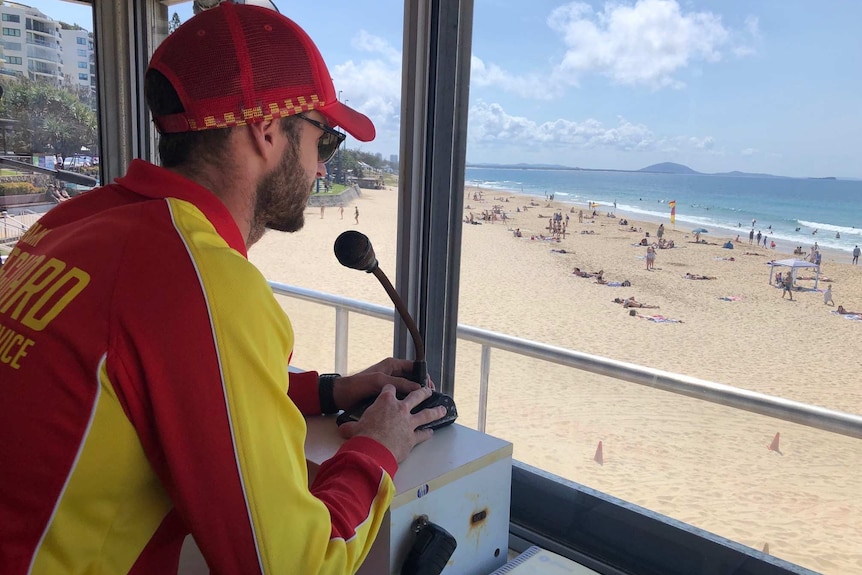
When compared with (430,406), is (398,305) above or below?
above

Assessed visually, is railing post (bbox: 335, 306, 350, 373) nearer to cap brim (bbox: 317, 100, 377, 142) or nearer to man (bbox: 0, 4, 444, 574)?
cap brim (bbox: 317, 100, 377, 142)

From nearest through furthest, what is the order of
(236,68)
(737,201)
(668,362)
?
1. (236,68)
2. (668,362)
3. (737,201)

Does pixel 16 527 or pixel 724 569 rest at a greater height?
pixel 16 527

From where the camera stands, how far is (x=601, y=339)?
15.1 metres

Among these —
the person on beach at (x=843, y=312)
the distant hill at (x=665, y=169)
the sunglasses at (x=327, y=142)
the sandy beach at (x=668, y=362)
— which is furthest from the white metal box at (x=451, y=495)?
the person on beach at (x=843, y=312)

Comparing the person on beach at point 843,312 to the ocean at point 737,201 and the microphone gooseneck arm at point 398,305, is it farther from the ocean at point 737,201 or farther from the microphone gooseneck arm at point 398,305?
the microphone gooseneck arm at point 398,305

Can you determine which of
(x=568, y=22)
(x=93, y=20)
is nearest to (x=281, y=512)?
(x=93, y=20)

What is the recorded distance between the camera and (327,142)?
3.21 ft

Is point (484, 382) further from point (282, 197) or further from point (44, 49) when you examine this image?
point (44, 49)

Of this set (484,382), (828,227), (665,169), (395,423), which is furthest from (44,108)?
(828,227)

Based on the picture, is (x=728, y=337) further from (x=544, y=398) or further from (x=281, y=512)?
(x=281, y=512)

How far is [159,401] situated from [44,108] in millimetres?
2887

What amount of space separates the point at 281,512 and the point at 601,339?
1502 cm

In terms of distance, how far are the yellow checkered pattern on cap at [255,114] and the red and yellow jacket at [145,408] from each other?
0.14 metres
